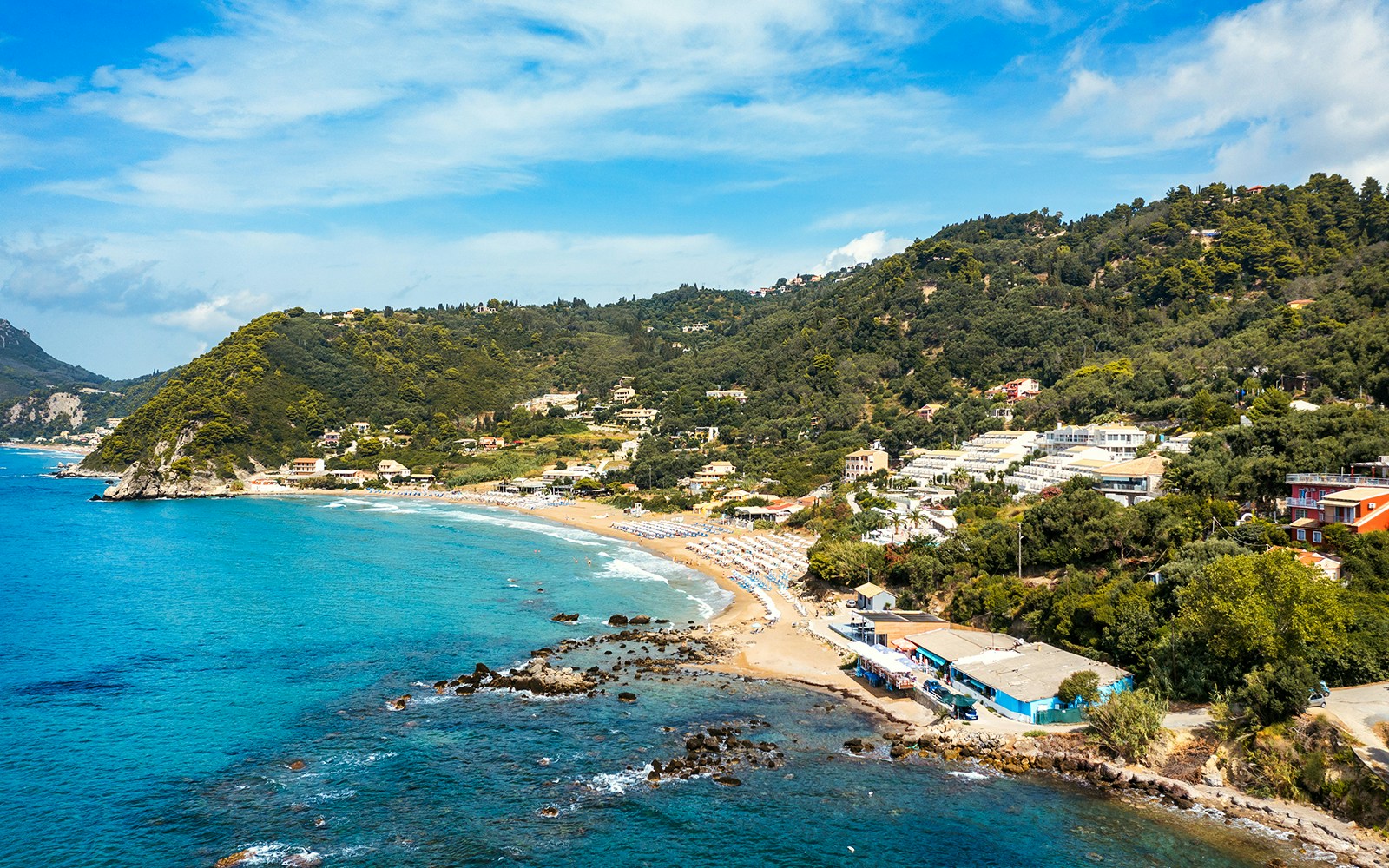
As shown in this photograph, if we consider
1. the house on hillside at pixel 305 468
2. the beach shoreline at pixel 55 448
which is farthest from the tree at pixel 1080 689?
the beach shoreline at pixel 55 448

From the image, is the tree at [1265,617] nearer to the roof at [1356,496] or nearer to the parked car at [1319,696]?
the parked car at [1319,696]

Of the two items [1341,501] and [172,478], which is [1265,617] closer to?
[1341,501]

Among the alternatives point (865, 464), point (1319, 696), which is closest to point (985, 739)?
point (1319, 696)

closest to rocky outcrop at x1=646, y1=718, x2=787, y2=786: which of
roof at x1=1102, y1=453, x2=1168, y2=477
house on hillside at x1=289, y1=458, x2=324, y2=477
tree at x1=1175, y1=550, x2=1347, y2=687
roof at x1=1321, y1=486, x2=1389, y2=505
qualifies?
tree at x1=1175, y1=550, x2=1347, y2=687

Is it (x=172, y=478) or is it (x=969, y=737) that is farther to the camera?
(x=172, y=478)

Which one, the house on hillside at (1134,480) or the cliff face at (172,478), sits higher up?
the house on hillside at (1134,480)

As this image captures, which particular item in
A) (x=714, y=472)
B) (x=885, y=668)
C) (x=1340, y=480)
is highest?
(x=1340, y=480)

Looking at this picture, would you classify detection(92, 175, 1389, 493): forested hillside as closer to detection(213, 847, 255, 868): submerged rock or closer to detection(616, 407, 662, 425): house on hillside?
detection(616, 407, 662, 425): house on hillside

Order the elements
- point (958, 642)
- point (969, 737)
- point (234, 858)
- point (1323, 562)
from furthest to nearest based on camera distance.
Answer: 1. point (958, 642)
2. point (1323, 562)
3. point (969, 737)
4. point (234, 858)
